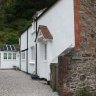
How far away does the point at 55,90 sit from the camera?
51.4 feet

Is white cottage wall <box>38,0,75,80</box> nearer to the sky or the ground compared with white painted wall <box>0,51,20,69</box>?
nearer to the sky

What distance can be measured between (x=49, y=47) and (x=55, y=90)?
14.1 feet

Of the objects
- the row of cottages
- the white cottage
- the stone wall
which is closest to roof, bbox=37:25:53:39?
the row of cottages

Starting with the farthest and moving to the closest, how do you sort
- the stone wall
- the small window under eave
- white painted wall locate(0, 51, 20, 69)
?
1. white painted wall locate(0, 51, 20, 69)
2. the small window under eave
3. the stone wall

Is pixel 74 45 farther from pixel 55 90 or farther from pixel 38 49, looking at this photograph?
pixel 38 49

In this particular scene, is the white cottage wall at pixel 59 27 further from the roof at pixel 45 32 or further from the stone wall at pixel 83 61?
the stone wall at pixel 83 61

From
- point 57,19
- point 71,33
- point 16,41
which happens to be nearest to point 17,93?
point 71,33

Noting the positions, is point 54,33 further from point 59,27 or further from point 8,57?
point 8,57

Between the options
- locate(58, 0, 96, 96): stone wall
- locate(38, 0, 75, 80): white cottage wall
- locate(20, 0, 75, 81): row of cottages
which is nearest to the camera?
locate(58, 0, 96, 96): stone wall

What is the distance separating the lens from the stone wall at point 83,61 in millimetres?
13898

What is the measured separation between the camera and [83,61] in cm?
1445

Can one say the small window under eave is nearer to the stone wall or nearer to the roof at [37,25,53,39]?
the roof at [37,25,53,39]

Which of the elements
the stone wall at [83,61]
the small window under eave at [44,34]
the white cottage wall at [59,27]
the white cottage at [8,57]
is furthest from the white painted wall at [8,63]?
the stone wall at [83,61]

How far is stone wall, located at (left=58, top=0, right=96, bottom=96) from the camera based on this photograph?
1390 cm
